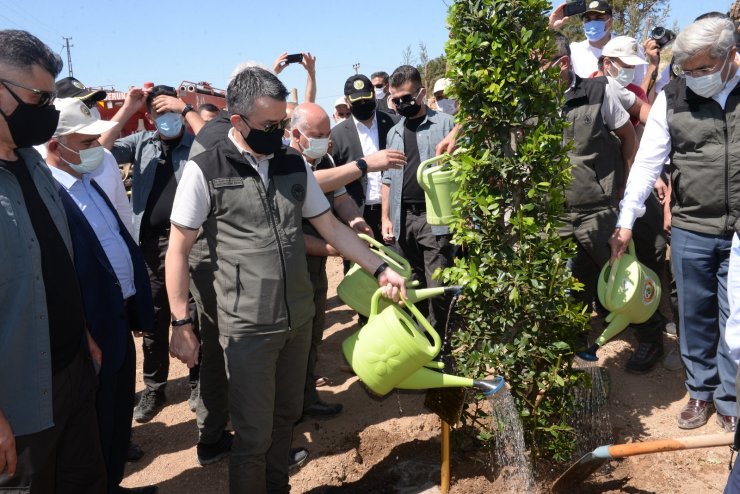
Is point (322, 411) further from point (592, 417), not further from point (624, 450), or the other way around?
point (624, 450)

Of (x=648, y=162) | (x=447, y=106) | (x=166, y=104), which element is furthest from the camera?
(x=447, y=106)

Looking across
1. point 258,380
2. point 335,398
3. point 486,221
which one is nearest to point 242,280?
point 258,380

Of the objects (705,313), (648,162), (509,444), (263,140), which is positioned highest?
(263,140)

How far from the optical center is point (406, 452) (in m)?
3.71

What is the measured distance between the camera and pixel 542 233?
3008mm

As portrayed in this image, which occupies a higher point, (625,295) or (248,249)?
(248,249)

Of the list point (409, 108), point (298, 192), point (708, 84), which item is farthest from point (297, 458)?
point (708, 84)

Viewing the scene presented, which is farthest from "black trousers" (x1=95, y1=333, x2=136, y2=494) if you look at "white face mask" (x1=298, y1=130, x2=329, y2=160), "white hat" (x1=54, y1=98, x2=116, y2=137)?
"white face mask" (x1=298, y1=130, x2=329, y2=160)

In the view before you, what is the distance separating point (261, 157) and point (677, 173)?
237 cm

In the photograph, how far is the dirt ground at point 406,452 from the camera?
3.30 meters

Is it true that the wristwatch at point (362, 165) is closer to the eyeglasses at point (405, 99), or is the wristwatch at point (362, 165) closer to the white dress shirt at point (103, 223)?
the eyeglasses at point (405, 99)

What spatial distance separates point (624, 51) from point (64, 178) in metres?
4.14

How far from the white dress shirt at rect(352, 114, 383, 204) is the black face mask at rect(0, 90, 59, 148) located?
10.5 feet

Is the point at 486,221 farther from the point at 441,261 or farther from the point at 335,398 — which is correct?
the point at 335,398
